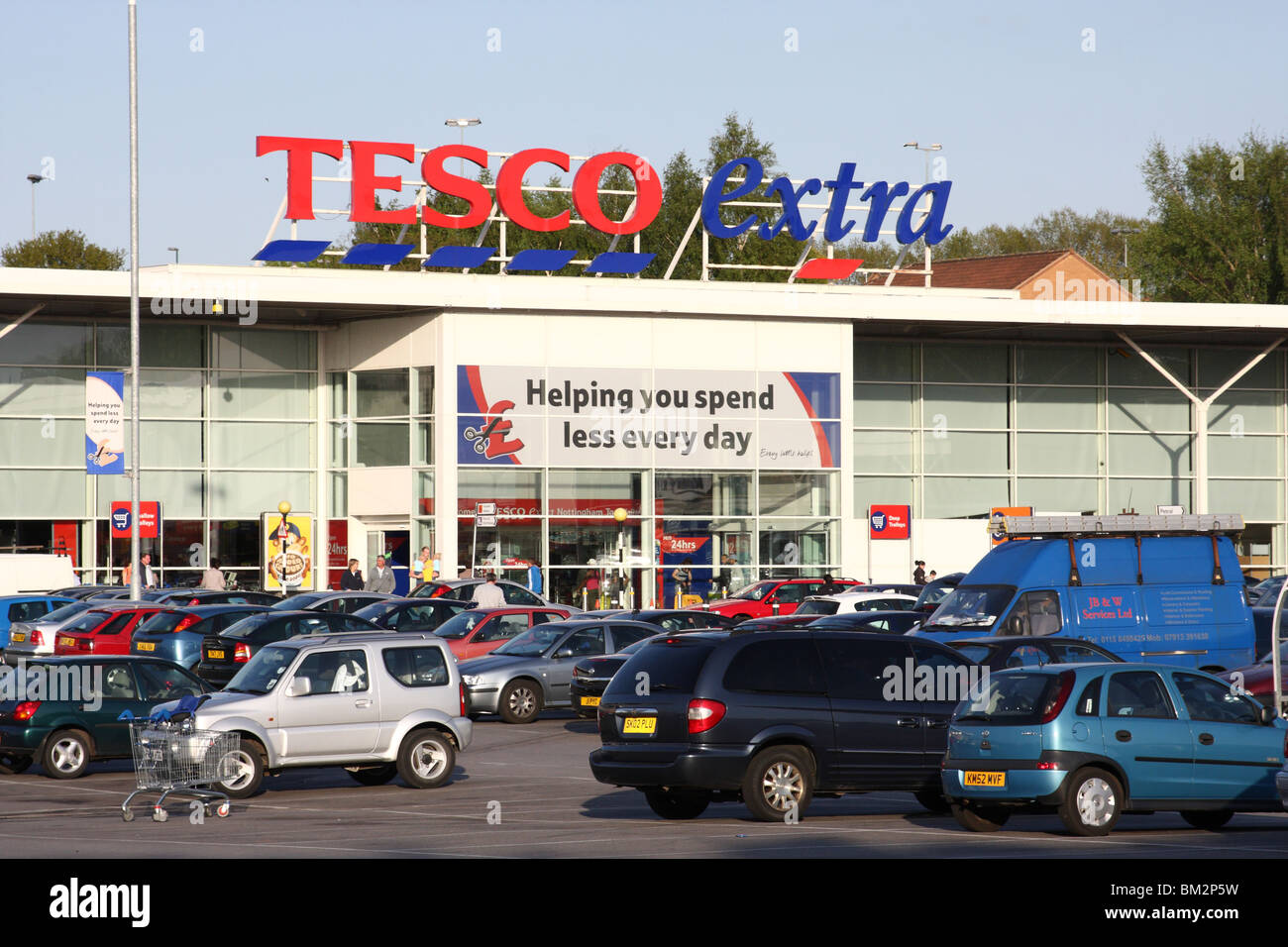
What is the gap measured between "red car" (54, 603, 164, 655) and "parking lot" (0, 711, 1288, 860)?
8.36 metres

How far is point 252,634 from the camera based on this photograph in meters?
25.4

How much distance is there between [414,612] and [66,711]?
1000 cm

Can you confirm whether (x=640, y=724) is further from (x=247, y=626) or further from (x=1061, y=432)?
(x=1061, y=432)

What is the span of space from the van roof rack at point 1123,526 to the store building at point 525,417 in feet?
62.7

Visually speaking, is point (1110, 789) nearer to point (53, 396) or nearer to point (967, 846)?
point (967, 846)

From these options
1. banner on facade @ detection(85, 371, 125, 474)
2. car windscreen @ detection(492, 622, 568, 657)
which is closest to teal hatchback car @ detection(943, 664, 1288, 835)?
car windscreen @ detection(492, 622, 568, 657)

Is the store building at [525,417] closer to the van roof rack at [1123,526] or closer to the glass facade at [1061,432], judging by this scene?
the glass facade at [1061,432]

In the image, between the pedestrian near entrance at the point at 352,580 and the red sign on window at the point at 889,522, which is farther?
the red sign on window at the point at 889,522

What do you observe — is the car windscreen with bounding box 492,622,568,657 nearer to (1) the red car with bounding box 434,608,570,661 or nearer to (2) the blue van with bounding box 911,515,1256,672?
(1) the red car with bounding box 434,608,570,661

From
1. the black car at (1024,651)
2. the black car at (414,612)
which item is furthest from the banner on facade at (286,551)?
the black car at (1024,651)

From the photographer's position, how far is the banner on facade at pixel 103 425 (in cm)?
3675

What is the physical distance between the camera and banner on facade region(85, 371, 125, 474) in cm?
3675

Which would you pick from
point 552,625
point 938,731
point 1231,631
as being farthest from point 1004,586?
point 938,731

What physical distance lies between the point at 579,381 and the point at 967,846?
30.9 meters
